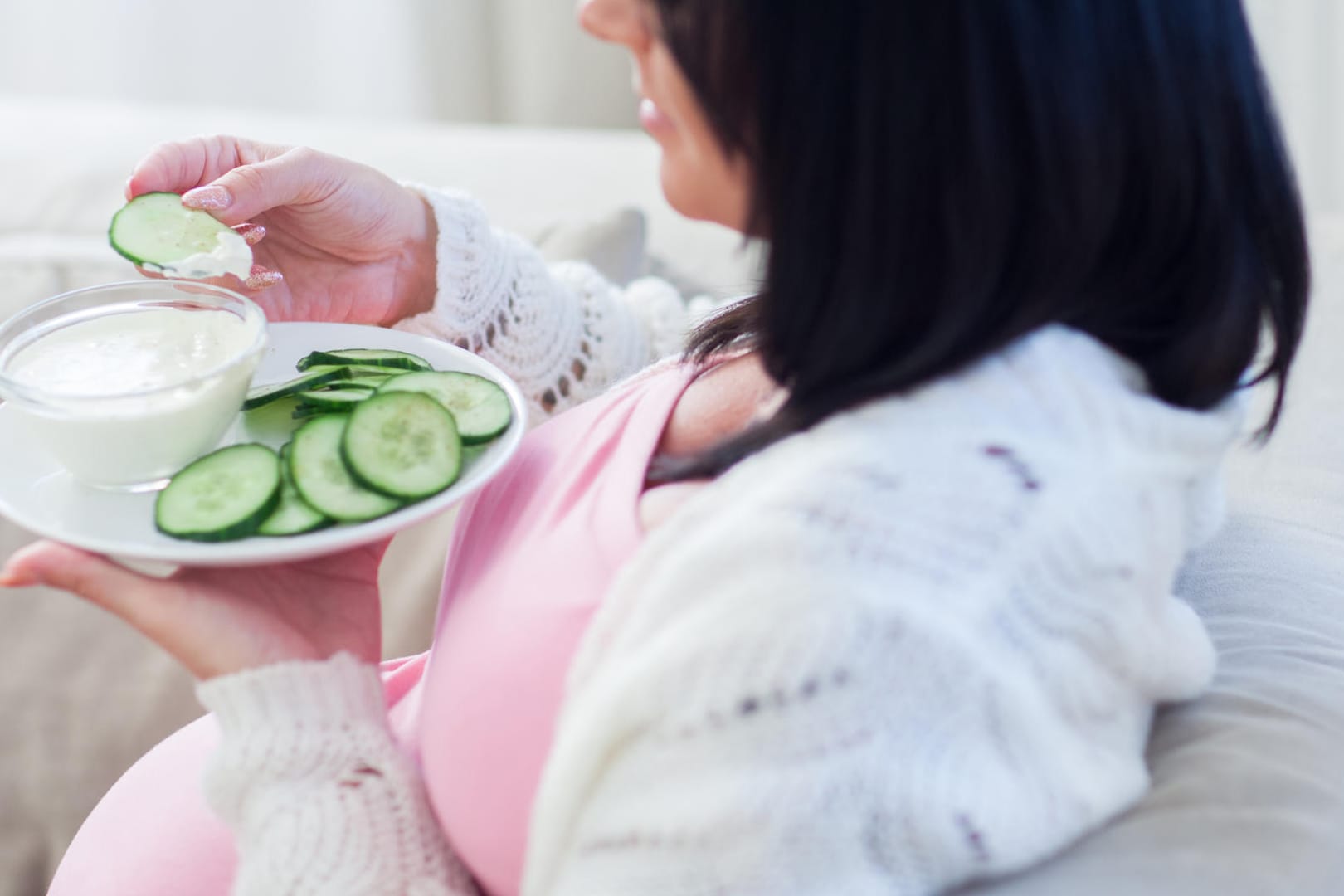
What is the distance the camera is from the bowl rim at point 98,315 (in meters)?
0.73

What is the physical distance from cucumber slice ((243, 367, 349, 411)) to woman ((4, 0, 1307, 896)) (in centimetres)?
15

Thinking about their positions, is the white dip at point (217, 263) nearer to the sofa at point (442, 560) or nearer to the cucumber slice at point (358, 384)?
the cucumber slice at point (358, 384)

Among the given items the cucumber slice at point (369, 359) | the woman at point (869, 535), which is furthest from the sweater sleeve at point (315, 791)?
the cucumber slice at point (369, 359)

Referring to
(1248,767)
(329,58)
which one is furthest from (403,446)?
(329,58)

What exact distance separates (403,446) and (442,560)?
1.78 feet

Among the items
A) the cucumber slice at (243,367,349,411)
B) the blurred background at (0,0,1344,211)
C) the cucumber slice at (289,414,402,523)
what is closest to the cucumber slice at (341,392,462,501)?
the cucumber slice at (289,414,402,523)

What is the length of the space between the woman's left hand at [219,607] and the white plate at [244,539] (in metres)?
0.02

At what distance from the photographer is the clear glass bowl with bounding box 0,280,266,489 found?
0.73 meters

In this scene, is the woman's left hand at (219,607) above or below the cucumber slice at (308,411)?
below

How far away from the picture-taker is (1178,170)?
2.06 ft

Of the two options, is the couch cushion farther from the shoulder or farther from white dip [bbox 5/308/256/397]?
white dip [bbox 5/308/256/397]

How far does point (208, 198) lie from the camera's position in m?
0.91

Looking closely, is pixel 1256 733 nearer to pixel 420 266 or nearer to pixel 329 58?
pixel 420 266

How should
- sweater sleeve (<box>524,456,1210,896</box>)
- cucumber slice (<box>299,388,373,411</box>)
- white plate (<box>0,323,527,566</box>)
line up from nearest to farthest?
1. sweater sleeve (<box>524,456,1210,896</box>)
2. white plate (<box>0,323,527,566</box>)
3. cucumber slice (<box>299,388,373,411</box>)
